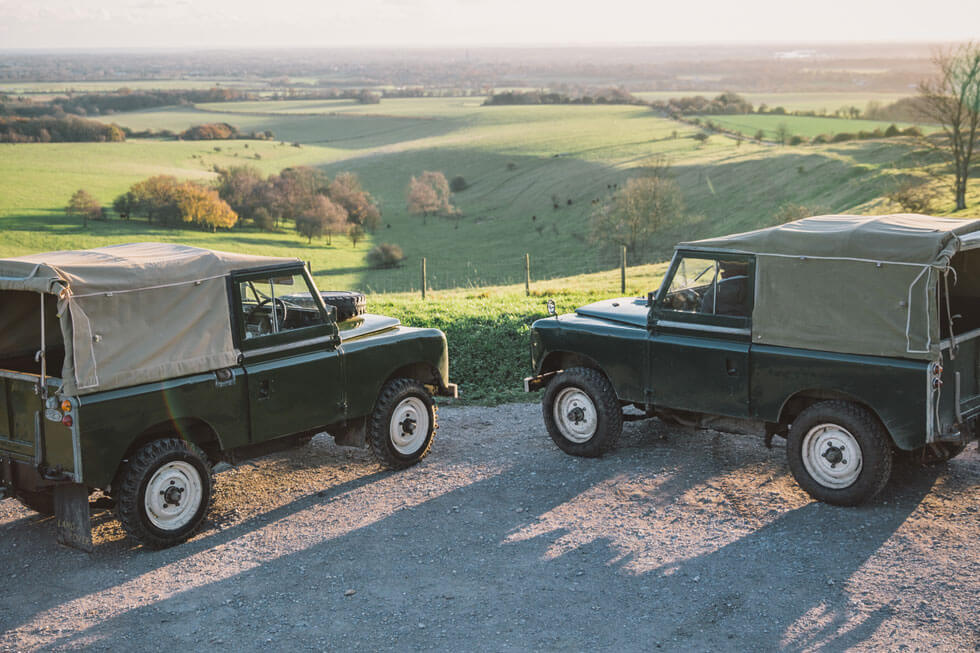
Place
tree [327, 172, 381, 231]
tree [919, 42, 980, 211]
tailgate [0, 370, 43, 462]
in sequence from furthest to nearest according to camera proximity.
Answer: tree [327, 172, 381, 231], tree [919, 42, 980, 211], tailgate [0, 370, 43, 462]

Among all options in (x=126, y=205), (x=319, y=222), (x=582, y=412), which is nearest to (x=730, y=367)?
(x=582, y=412)

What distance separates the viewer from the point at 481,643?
6438 millimetres

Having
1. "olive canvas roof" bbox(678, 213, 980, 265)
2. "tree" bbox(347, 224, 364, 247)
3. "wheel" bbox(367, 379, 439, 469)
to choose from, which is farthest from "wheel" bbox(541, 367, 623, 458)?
"tree" bbox(347, 224, 364, 247)

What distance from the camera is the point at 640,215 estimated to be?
6506cm

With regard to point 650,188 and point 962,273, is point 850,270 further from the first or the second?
point 650,188

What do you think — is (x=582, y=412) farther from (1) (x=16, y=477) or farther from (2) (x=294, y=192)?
(2) (x=294, y=192)

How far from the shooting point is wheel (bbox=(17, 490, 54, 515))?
838 centimetres

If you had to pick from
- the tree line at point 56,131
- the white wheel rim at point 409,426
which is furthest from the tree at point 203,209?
the white wheel rim at point 409,426

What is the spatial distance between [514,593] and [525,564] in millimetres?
565

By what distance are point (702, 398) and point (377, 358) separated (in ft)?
11.5

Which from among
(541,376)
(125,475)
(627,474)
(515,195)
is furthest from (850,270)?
(515,195)

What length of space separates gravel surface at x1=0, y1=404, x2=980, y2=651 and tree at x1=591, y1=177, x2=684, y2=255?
A: 5532 centimetres

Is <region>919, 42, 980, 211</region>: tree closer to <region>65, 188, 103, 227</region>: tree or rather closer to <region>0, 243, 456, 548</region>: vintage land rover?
<region>0, 243, 456, 548</region>: vintage land rover

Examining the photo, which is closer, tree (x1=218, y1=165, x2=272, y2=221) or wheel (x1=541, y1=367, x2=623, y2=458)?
wheel (x1=541, y1=367, x2=623, y2=458)
